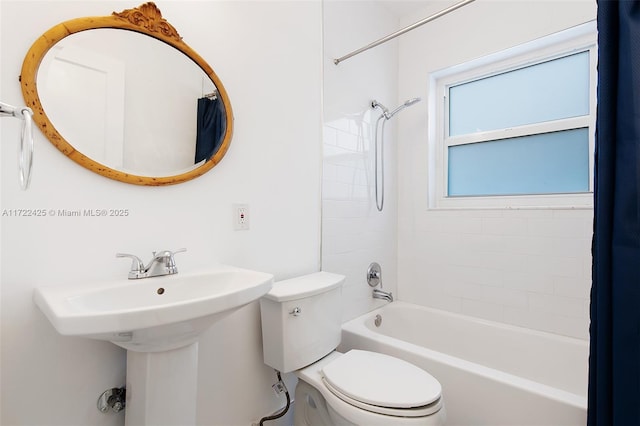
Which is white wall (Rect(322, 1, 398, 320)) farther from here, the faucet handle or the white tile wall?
the faucet handle

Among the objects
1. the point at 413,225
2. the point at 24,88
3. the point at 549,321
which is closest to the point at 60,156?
the point at 24,88

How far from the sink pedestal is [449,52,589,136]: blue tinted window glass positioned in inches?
85.7

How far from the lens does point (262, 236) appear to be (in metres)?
1.46

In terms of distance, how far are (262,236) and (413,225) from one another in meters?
1.26

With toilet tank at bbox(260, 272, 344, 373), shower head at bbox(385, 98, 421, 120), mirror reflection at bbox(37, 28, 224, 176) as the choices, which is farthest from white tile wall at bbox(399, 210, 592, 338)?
mirror reflection at bbox(37, 28, 224, 176)

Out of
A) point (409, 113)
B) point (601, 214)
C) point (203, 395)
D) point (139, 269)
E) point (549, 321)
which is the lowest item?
point (203, 395)

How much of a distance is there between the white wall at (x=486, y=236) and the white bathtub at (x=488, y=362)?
10 cm

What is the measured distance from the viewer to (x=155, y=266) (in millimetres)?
1060

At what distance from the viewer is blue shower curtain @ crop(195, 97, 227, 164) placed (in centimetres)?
125

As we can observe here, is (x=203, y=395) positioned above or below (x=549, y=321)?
below

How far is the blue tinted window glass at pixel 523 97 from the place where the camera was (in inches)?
71.9

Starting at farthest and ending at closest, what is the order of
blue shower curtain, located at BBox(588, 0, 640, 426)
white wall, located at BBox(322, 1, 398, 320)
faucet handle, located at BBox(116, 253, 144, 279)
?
white wall, located at BBox(322, 1, 398, 320), faucet handle, located at BBox(116, 253, 144, 279), blue shower curtain, located at BBox(588, 0, 640, 426)

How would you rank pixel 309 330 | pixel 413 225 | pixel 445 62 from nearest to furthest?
pixel 309 330 < pixel 445 62 < pixel 413 225

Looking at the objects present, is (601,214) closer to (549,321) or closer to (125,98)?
(549,321)
